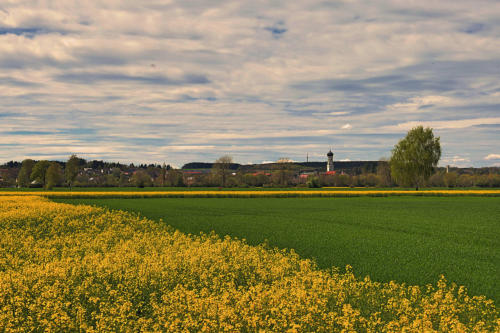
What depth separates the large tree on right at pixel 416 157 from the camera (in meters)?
89.7

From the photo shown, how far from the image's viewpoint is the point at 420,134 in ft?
300

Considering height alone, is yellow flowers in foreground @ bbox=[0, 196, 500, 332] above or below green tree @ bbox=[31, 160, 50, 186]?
below

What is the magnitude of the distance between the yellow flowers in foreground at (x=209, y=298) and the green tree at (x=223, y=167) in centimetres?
8884

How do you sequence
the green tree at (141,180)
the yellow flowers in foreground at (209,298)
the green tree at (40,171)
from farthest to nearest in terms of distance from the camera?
the green tree at (141,180) < the green tree at (40,171) < the yellow flowers in foreground at (209,298)

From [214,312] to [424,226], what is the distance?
80.7 feet

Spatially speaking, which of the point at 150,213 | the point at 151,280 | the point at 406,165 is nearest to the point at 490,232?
the point at 151,280

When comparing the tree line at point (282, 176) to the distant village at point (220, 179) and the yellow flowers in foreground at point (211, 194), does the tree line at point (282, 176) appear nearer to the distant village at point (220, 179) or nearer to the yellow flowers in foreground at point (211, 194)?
the distant village at point (220, 179)

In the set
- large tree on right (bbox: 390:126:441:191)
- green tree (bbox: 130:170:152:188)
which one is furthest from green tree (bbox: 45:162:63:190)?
large tree on right (bbox: 390:126:441:191)

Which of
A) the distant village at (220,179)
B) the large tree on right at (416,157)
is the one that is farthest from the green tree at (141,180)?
the large tree on right at (416,157)

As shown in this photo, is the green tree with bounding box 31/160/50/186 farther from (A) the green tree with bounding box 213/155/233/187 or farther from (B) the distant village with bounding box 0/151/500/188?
(A) the green tree with bounding box 213/155/233/187

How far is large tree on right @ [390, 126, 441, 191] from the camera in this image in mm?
89688

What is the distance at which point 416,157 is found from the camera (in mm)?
90312

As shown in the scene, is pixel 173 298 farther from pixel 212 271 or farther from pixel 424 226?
pixel 424 226

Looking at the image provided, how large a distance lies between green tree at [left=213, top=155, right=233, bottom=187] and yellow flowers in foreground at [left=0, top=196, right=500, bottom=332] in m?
88.8
